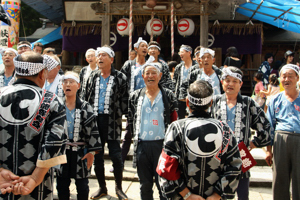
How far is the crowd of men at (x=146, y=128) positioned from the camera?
88.5 inches

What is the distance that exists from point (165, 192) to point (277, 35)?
12.1m

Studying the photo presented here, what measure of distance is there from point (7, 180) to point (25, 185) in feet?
0.49

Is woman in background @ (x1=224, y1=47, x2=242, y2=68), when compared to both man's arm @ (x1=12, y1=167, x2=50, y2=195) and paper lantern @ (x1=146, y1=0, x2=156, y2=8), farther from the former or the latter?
man's arm @ (x1=12, y1=167, x2=50, y2=195)

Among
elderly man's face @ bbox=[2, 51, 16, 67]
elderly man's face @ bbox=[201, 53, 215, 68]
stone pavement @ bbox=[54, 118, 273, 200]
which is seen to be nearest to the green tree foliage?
elderly man's face @ bbox=[2, 51, 16, 67]

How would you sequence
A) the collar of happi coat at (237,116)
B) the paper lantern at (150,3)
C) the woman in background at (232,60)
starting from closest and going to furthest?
1. the collar of happi coat at (237,116)
2. the woman in background at (232,60)
3. the paper lantern at (150,3)

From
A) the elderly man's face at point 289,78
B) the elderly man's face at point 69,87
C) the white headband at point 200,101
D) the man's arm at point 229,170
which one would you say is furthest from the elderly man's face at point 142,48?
the man's arm at point 229,170

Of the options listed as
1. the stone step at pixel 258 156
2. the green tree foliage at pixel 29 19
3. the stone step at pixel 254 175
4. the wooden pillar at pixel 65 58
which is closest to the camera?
the stone step at pixel 254 175

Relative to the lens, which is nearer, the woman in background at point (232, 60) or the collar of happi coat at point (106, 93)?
the collar of happi coat at point (106, 93)

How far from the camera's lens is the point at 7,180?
86.8 inches

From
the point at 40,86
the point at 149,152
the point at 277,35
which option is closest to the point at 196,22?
the point at 277,35

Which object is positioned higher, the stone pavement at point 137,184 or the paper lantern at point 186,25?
the paper lantern at point 186,25

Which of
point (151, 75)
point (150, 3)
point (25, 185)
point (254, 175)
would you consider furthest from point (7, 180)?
point (150, 3)

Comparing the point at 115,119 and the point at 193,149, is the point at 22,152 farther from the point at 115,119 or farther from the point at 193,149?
the point at 115,119

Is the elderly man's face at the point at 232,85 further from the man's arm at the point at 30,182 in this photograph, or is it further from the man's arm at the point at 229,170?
the man's arm at the point at 30,182
